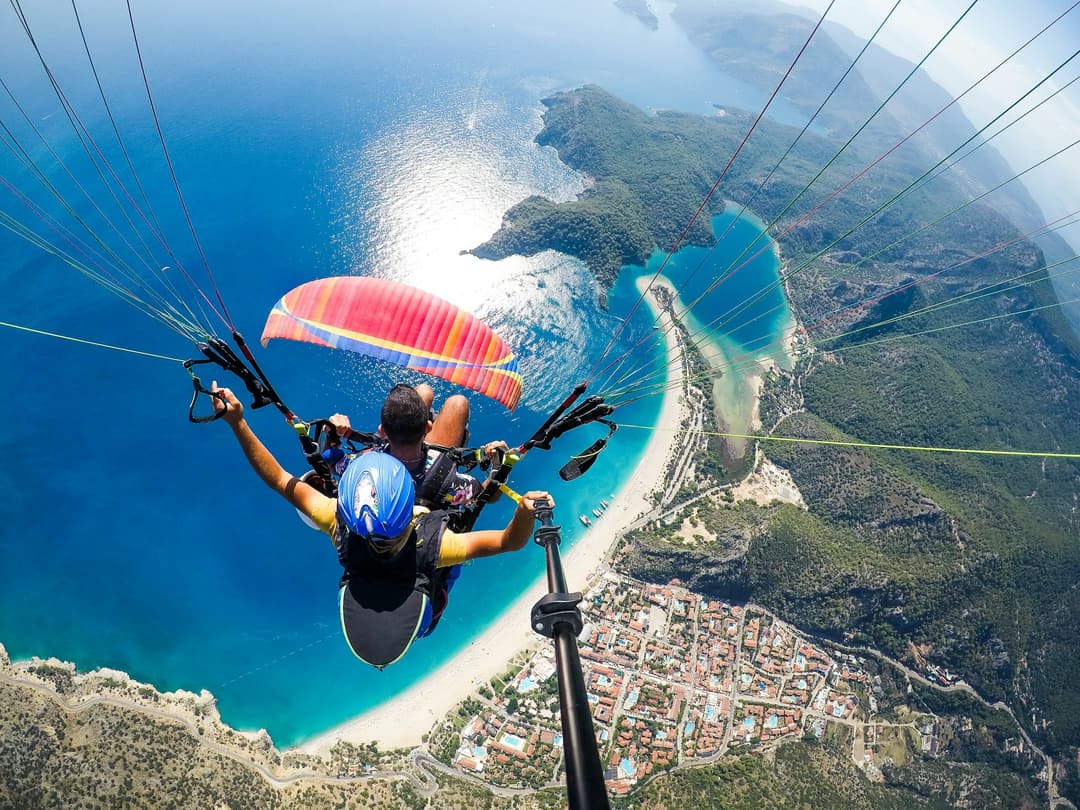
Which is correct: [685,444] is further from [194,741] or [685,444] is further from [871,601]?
[194,741]

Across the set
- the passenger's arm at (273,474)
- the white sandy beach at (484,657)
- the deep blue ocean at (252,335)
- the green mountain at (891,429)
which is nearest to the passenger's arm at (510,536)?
the passenger's arm at (273,474)

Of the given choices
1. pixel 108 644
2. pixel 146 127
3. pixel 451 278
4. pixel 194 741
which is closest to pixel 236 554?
pixel 108 644

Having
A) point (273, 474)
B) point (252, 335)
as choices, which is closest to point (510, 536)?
point (273, 474)

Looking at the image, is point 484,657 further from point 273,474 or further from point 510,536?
point 510,536

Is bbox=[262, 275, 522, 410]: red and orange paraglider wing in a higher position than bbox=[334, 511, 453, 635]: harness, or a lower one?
higher

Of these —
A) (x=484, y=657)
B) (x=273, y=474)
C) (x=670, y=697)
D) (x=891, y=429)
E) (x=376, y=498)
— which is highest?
(x=891, y=429)

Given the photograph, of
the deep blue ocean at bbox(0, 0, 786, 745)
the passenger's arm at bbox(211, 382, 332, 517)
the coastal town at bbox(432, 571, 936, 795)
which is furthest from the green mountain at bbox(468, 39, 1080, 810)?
the passenger's arm at bbox(211, 382, 332, 517)

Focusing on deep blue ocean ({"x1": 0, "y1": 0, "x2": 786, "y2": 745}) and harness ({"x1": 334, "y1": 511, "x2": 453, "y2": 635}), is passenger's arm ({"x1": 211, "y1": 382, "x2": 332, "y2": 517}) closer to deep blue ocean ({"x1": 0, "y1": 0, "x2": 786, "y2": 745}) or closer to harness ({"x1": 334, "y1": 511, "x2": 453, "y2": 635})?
harness ({"x1": 334, "y1": 511, "x2": 453, "y2": 635})
